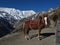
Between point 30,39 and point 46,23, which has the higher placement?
point 46,23

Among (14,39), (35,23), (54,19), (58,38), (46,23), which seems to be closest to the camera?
(58,38)

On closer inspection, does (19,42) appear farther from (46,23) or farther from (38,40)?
(46,23)

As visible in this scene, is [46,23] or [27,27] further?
[27,27]

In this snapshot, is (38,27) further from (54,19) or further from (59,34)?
(59,34)

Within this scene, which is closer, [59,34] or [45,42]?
[59,34]

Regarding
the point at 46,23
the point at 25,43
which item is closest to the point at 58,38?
the point at 46,23

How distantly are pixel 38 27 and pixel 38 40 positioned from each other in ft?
2.38

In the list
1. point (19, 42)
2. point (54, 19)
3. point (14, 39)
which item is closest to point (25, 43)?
point (19, 42)

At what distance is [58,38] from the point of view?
258 inches

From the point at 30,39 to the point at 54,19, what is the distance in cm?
542

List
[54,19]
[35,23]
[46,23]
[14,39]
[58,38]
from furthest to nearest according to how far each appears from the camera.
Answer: [54,19] → [14,39] → [35,23] → [46,23] → [58,38]

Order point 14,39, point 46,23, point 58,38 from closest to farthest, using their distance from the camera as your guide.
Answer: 1. point 58,38
2. point 46,23
3. point 14,39

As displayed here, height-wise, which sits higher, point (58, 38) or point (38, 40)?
point (58, 38)

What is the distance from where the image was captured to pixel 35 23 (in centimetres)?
1390
